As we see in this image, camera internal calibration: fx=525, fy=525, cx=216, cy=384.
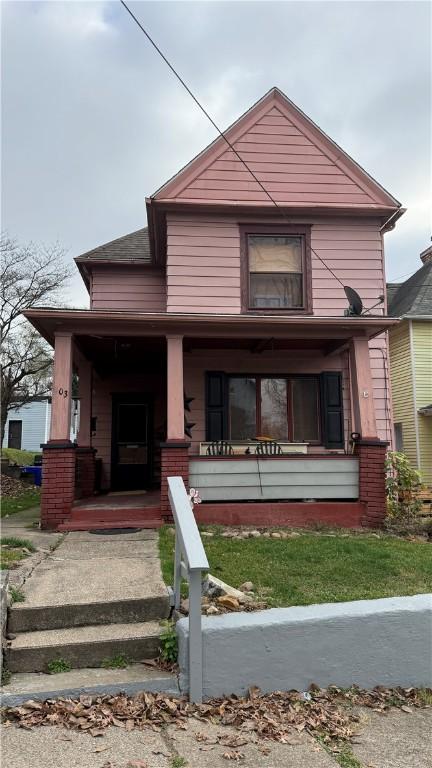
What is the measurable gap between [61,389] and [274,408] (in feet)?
13.1

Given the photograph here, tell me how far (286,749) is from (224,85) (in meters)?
8.40

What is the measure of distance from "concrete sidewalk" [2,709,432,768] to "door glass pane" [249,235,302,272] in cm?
808

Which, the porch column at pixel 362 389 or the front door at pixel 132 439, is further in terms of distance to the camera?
the front door at pixel 132 439

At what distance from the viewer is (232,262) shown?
32.2 feet

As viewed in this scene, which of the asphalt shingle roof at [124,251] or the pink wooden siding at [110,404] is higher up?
the asphalt shingle roof at [124,251]

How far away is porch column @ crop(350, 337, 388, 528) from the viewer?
789 centimetres

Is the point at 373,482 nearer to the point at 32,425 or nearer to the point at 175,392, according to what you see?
the point at 175,392

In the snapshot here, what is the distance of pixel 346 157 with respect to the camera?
10.3 meters

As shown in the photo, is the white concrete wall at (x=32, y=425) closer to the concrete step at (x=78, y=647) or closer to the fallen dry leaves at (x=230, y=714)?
the concrete step at (x=78, y=647)

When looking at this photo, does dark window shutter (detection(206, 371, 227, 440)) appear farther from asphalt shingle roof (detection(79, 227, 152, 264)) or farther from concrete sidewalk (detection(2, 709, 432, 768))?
concrete sidewalk (detection(2, 709, 432, 768))

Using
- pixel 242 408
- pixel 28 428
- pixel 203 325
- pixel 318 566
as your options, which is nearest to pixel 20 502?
pixel 242 408

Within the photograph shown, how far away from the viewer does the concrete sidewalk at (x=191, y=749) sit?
2.53 meters

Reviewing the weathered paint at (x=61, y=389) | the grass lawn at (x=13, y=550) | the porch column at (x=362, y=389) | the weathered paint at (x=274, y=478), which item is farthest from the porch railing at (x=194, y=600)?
the porch column at (x=362, y=389)

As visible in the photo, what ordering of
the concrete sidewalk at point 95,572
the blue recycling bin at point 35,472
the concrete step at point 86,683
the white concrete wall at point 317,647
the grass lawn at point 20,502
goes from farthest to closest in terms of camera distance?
the blue recycling bin at point 35,472, the grass lawn at point 20,502, the concrete sidewalk at point 95,572, the white concrete wall at point 317,647, the concrete step at point 86,683
